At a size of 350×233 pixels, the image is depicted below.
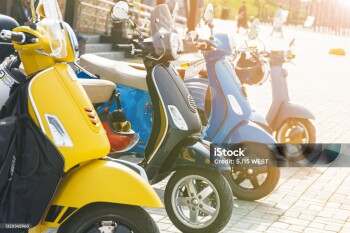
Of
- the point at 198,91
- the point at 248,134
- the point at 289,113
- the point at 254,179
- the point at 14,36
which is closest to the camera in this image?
the point at 14,36

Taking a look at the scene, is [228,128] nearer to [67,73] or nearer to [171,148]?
[171,148]

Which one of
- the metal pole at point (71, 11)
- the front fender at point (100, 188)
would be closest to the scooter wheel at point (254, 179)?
the front fender at point (100, 188)

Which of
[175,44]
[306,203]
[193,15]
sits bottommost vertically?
[193,15]

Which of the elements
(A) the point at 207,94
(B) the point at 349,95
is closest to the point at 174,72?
(A) the point at 207,94

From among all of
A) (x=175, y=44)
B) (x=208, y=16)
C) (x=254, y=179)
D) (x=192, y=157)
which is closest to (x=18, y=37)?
(x=192, y=157)

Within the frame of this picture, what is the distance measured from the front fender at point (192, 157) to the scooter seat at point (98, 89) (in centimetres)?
100

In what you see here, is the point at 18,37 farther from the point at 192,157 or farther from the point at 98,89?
the point at 98,89

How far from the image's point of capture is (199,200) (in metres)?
5.48

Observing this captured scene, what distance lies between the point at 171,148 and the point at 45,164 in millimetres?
1850

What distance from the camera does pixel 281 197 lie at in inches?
270

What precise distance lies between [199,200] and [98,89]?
1446mm

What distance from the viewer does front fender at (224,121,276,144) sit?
6.36 meters

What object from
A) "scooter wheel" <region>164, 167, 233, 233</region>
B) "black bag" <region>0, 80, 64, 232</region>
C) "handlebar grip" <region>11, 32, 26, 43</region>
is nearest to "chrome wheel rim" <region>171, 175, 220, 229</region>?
"scooter wheel" <region>164, 167, 233, 233</region>

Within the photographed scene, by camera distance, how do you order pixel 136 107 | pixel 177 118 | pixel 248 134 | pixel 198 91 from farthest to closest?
pixel 198 91 → pixel 136 107 → pixel 248 134 → pixel 177 118
